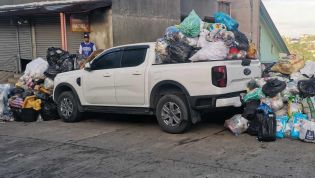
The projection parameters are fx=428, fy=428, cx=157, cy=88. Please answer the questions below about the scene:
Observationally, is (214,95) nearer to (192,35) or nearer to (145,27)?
(192,35)

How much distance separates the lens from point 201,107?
7.92 m

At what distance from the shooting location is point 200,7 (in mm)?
22000

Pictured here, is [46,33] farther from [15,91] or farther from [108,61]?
[108,61]

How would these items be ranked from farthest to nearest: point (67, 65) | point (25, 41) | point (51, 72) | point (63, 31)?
point (25, 41)
point (63, 31)
point (67, 65)
point (51, 72)

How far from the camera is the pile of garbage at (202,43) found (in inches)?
323

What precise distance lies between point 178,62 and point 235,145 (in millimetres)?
2071

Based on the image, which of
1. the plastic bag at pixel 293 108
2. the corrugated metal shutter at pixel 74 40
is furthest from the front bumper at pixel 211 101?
the corrugated metal shutter at pixel 74 40

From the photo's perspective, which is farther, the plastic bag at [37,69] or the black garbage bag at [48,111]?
the plastic bag at [37,69]

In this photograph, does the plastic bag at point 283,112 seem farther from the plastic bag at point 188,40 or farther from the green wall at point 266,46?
the green wall at point 266,46

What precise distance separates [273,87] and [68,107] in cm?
493

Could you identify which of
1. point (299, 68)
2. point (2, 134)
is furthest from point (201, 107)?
point (2, 134)

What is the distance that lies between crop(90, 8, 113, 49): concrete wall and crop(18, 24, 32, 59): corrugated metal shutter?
332cm

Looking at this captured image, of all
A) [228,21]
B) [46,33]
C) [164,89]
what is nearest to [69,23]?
[46,33]

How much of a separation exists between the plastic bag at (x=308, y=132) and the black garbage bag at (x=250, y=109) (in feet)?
2.97
